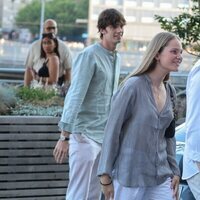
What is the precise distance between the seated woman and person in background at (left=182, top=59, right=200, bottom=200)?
490cm

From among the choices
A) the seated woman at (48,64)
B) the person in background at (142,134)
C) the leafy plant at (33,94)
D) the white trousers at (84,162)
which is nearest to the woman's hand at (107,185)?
the person in background at (142,134)

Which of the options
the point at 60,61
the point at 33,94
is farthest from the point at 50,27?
the point at 33,94

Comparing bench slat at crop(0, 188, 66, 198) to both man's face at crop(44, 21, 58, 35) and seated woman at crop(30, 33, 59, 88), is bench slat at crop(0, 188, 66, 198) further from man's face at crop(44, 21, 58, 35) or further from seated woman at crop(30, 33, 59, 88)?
man's face at crop(44, 21, 58, 35)

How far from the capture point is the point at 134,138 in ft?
13.2

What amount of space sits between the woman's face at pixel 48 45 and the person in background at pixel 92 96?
3.90 meters

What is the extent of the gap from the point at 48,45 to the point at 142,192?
523 centimetres

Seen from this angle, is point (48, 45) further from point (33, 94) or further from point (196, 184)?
point (196, 184)

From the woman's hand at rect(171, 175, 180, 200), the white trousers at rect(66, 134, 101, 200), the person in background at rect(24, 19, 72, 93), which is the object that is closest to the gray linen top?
the woman's hand at rect(171, 175, 180, 200)

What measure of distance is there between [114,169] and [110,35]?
54.5 inches

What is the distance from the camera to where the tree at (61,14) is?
5475 centimetres

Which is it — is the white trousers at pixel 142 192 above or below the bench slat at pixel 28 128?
above

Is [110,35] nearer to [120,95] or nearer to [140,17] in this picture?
[120,95]

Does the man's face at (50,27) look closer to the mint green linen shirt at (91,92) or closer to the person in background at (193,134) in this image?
the mint green linen shirt at (91,92)

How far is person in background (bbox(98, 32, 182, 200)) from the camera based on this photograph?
4.03m
